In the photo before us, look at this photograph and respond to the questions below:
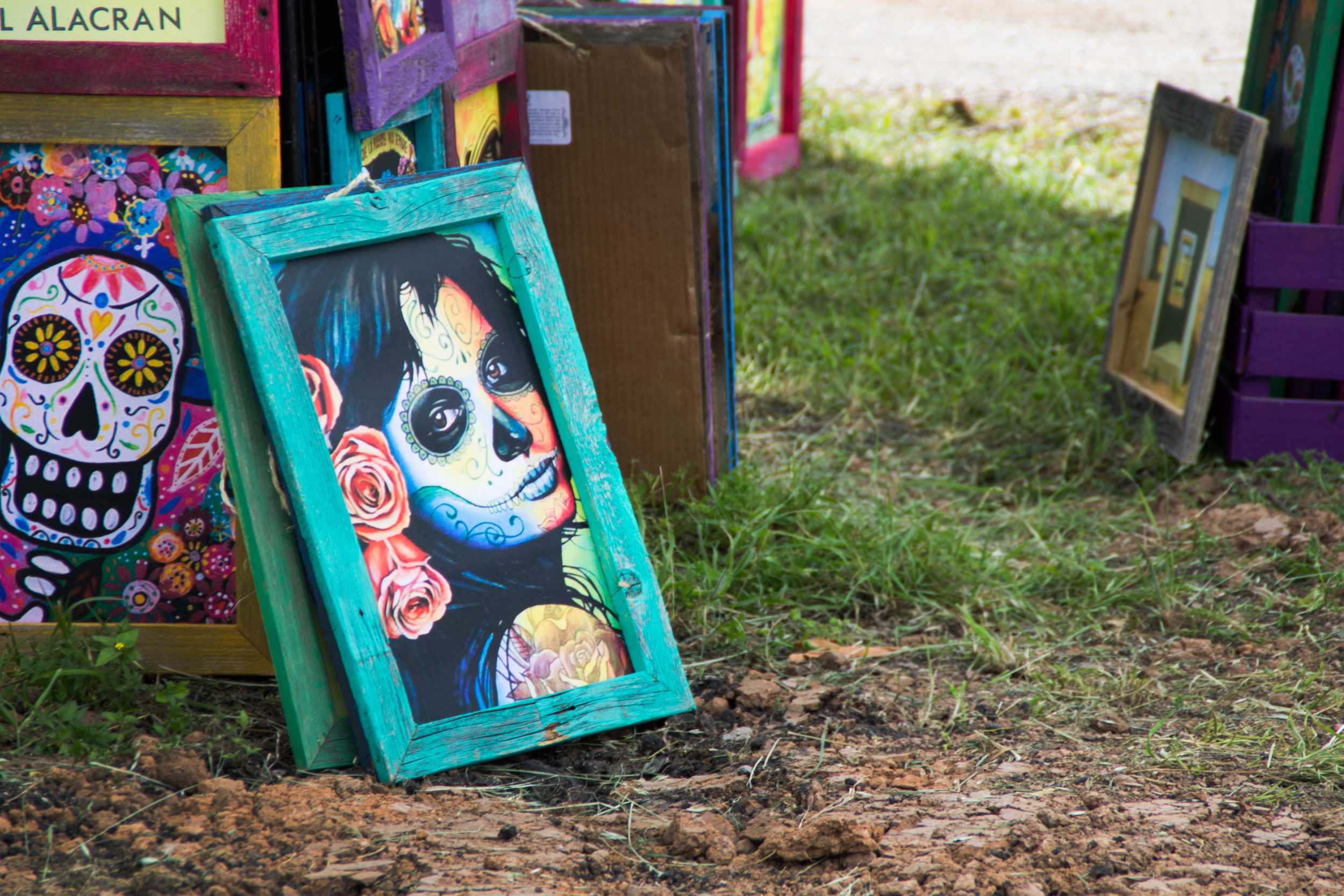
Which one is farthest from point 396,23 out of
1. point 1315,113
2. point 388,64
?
point 1315,113

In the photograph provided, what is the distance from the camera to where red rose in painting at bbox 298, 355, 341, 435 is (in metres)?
2.35

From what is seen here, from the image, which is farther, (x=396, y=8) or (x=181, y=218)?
(x=396, y=8)

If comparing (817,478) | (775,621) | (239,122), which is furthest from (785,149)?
(239,122)

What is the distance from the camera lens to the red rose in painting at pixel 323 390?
2.35 metres

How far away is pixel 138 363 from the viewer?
2.57m

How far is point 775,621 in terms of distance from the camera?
3291 mm

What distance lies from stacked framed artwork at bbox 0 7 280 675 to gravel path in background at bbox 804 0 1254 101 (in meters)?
7.45

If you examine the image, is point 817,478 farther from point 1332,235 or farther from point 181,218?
point 181,218

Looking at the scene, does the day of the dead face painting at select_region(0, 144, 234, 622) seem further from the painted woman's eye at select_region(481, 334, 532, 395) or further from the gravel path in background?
the gravel path in background

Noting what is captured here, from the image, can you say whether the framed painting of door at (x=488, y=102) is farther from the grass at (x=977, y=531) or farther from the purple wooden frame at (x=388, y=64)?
the grass at (x=977, y=531)

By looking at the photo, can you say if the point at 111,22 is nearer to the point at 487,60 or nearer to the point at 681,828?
the point at 487,60

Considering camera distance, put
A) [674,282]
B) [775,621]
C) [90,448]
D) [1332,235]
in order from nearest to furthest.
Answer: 1. [90,448]
2. [775,621]
3. [674,282]
4. [1332,235]

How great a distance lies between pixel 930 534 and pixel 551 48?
1.74 meters

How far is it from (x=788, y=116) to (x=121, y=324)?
20.4ft
